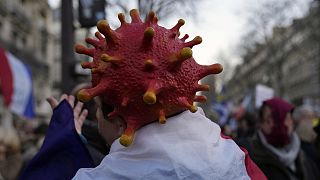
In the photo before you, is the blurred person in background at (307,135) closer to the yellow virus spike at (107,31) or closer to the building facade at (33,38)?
the yellow virus spike at (107,31)

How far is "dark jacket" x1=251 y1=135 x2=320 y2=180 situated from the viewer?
3.66 meters

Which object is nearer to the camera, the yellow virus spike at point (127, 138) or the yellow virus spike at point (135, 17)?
the yellow virus spike at point (127, 138)

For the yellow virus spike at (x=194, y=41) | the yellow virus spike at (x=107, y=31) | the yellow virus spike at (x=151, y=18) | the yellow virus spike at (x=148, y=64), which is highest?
the yellow virus spike at (x=151, y=18)

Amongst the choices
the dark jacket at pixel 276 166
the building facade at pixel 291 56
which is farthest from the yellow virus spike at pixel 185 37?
the building facade at pixel 291 56

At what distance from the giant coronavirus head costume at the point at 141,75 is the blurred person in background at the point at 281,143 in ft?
7.72

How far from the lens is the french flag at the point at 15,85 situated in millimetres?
6672

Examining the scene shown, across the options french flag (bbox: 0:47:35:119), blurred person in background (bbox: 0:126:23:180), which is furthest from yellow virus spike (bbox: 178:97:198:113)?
french flag (bbox: 0:47:35:119)

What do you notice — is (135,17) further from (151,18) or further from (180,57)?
(180,57)

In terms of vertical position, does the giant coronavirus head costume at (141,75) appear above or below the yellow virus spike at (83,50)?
below

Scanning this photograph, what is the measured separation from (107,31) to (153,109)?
28 cm

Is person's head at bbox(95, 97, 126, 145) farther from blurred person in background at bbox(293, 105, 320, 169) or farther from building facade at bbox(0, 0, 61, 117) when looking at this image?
building facade at bbox(0, 0, 61, 117)

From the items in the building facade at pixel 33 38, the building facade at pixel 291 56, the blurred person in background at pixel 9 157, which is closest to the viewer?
the blurred person in background at pixel 9 157

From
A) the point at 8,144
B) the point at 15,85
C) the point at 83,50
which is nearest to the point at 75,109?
the point at 83,50

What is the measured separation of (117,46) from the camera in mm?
1524
